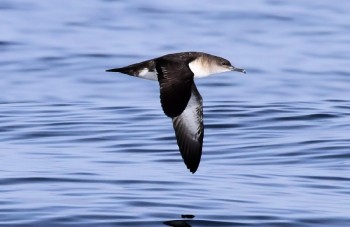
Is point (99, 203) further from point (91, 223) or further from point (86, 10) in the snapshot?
point (86, 10)

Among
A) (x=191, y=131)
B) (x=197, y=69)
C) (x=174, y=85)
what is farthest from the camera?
(x=191, y=131)

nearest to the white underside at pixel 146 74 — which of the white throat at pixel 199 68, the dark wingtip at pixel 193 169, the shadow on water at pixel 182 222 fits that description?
the white throat at pixel 199 68

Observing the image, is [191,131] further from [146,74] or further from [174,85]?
[174,85]

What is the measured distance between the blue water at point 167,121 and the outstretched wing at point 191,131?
34 cm

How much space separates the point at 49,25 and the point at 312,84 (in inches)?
298

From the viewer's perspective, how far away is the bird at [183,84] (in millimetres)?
10523

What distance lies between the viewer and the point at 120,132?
1455cm

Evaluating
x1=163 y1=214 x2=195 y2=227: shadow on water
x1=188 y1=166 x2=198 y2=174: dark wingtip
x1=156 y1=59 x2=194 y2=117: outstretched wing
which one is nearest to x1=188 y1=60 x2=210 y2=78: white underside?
x1=156 y1=59 x2=194 y2=117: outstretched wing

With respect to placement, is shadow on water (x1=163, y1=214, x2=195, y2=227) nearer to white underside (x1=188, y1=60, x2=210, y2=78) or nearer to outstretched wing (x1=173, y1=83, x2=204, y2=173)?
outstretched wing (x1=173, y1=83, x2=204, y2=173)

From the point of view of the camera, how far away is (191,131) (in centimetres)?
1196

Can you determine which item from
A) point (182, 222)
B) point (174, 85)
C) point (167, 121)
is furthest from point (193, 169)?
point (167, 121)

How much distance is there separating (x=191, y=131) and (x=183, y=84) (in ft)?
4.13

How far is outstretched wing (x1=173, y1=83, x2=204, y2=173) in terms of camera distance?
11.6 metres

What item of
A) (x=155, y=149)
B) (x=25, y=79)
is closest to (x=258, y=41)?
(x=25, y=79)
